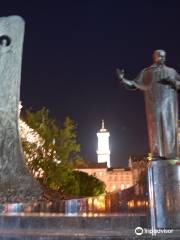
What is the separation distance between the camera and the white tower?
133 metres

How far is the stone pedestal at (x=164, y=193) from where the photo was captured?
6.81 m

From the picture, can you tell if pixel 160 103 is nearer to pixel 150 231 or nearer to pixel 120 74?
pixel 120 74

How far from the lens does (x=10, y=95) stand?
14508 mm

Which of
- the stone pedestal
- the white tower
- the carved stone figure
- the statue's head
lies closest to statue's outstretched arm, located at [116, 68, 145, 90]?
the statue's head

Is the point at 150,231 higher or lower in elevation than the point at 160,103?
lower

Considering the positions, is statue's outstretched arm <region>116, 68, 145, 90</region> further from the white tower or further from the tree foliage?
the white tower

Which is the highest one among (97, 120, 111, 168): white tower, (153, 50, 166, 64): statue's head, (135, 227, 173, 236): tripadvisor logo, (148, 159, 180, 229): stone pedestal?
(97, 120, 111, 168): white tower

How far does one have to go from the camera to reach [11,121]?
1409 cm

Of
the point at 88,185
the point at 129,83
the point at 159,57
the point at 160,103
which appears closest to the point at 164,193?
the point at 160,103

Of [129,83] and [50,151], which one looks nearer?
[129,83]

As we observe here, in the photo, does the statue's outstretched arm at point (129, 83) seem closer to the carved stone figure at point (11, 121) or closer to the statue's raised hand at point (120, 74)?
the statue's raised hand at point (120, 74)

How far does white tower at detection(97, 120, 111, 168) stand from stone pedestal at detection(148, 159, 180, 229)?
406 feet

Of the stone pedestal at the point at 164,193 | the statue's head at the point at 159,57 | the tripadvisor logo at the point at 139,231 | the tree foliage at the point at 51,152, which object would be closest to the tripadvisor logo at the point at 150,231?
the tripadvisor logo at the point at 139,231

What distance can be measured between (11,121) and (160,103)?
25.4 ft
